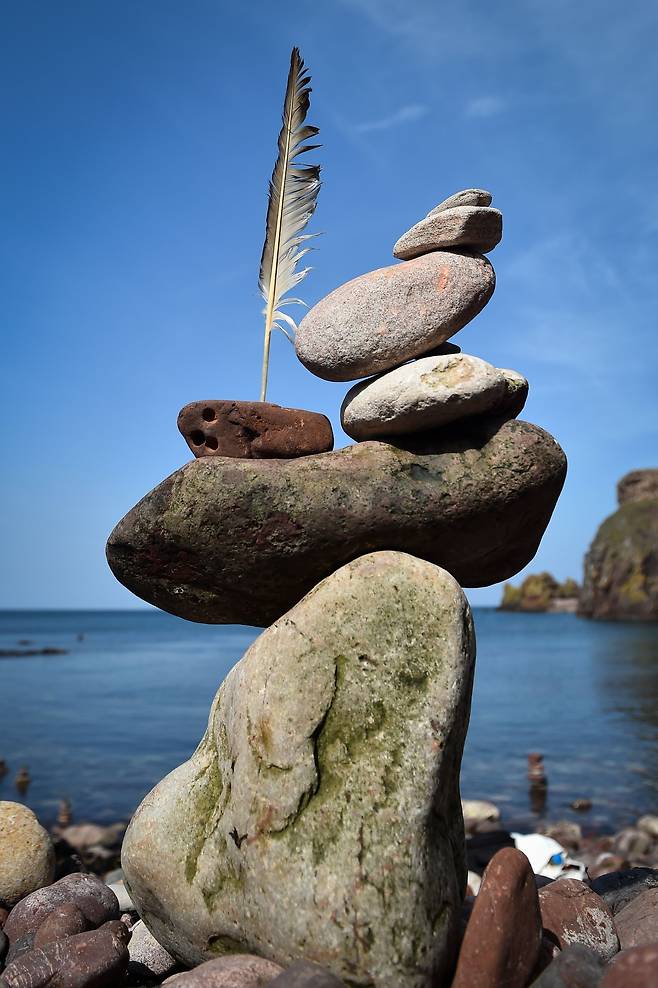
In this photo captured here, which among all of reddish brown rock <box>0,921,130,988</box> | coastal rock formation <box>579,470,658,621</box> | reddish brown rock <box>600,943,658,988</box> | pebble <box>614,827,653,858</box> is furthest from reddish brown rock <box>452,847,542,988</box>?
coastal rock formation <box>579,470,658,621</box>

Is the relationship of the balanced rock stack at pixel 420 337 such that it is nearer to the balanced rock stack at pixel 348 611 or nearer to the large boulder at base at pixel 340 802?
the balanced rock stack at pixel 348 611

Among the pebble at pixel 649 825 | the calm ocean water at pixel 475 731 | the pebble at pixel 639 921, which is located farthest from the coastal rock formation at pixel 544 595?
the pebble at pixel 639 921

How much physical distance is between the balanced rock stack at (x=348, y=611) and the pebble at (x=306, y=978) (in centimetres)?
1

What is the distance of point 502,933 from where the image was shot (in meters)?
4.91

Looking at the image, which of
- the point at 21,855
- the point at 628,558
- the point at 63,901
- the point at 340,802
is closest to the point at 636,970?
the point at 340,802

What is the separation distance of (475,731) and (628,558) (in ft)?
243

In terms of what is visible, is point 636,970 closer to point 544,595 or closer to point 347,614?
point 347,614

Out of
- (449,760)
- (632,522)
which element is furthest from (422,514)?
(632,522)

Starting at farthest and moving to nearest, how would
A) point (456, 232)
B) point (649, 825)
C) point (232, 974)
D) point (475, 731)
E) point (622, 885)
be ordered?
point (475, 731) → point (649, 825) → point (622, 885) → point (456, 232) → point (232, 974)

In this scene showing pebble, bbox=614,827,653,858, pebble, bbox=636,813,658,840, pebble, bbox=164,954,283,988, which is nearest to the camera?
pebble, bbox=164,954,283,988

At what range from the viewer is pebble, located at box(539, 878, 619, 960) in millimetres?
5648

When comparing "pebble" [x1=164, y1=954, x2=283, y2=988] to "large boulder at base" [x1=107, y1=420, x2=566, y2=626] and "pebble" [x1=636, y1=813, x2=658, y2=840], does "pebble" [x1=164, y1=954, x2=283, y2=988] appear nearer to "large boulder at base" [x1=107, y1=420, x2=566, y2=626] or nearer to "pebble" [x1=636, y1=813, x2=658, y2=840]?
"large boulder at base" [x1=107, y1=420, x2=566, y2=626]

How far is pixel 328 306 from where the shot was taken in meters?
6.43

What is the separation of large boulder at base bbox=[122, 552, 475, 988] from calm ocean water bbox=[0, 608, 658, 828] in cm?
1183
